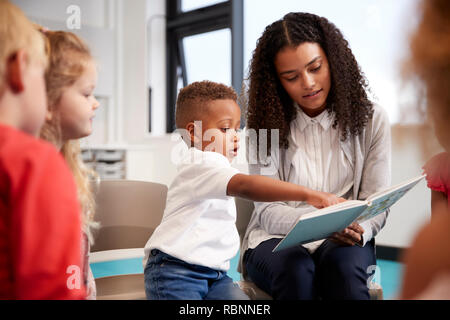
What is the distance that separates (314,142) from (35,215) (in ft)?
2.16

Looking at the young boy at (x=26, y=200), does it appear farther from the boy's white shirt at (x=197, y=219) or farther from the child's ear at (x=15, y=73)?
the boy's white shirt at (x=197, y=219)

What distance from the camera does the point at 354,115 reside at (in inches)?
37.4

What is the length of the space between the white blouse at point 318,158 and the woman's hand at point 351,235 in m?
0.05

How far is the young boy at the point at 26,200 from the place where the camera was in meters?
0.46

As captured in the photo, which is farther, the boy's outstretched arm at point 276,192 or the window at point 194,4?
the window at point 194,4

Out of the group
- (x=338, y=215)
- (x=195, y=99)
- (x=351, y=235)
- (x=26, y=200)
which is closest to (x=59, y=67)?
(x=26, y=200)

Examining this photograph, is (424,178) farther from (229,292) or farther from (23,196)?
(23,196)

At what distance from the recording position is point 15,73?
0.50 m

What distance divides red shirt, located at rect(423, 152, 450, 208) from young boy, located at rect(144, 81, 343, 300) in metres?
0.18

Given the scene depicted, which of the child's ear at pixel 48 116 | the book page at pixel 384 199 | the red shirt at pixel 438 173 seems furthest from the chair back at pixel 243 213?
the child's ear at pixel 48 116

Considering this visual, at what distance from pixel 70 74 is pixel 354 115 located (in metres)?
0.60

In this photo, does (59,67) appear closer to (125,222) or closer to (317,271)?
(125,222)

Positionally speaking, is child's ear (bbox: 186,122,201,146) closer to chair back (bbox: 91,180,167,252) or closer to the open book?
→ chair back (bbox: 91,180,167,252)

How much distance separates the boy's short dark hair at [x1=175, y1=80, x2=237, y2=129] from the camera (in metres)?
0.95
